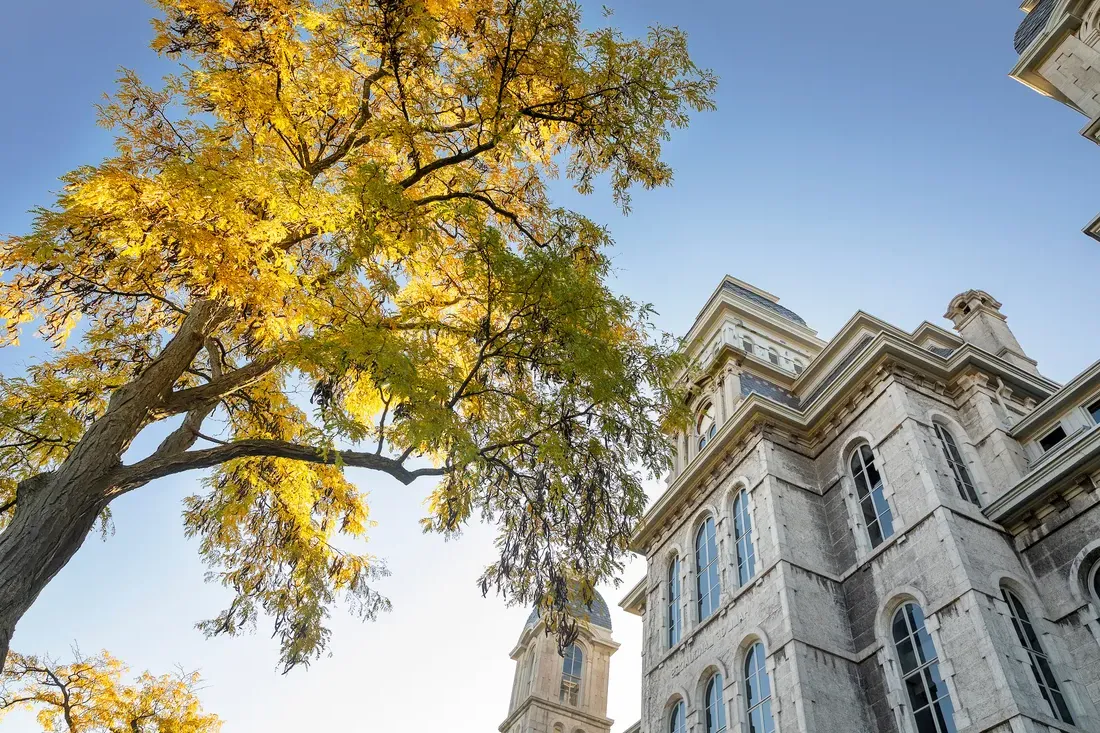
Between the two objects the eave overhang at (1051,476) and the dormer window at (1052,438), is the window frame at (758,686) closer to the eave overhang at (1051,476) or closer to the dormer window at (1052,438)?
the eave overhang at (1051,476)

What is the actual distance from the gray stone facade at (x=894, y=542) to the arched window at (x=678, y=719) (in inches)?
4.1

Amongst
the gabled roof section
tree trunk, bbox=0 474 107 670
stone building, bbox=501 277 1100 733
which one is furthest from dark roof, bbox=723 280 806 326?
tree trunk, bbox=0 474 107 670

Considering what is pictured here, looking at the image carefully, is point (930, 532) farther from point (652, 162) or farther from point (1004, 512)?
point (652, 162)

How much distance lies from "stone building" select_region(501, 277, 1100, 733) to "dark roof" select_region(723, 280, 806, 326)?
4164 mm

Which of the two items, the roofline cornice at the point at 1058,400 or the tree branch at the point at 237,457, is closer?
the tree branch at the point at 237,457

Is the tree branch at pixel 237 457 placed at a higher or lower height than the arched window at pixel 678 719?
lower

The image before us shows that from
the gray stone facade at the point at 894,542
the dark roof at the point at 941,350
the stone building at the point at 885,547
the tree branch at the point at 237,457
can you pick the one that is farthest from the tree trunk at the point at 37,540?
the dark roof at the point at 941,350

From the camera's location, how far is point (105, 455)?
7.76 m

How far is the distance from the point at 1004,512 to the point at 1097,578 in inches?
70.5

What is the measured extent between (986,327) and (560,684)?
84.1 ft

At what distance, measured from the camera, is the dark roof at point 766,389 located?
21055 mm

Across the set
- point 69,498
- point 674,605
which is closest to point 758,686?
point 674,605

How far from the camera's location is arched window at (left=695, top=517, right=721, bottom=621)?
18.1 meters

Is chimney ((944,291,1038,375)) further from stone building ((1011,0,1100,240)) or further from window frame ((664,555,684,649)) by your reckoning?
window frame ((664,555,684,649))
